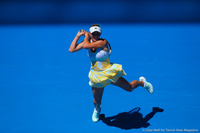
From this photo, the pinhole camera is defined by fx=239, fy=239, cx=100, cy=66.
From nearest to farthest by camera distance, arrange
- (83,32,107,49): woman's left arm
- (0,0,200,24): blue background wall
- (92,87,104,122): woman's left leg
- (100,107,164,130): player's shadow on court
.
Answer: (83,32,107,49): woman's left arm → (92,87,104,122): woman's left leg → (100,107,164,130): player's shadow on court → (0,0,200,24): blue background wall

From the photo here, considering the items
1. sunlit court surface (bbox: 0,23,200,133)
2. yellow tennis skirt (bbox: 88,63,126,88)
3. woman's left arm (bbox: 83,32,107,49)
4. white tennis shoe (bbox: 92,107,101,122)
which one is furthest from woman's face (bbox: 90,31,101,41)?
sunlit court surface (bbox: 0,23,200,133)

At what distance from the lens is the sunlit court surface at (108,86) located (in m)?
3.87

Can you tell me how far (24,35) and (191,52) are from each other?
4.48 meters

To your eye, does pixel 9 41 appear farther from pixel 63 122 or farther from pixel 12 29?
pixel 63 122

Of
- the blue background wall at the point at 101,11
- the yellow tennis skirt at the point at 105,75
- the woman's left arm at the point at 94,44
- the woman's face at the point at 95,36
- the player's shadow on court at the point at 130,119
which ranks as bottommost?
the player's shadow on court at the point at 130,119

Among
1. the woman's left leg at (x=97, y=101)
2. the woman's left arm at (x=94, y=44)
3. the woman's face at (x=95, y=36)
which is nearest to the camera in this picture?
the woman's left arm at (x=94, y=44)

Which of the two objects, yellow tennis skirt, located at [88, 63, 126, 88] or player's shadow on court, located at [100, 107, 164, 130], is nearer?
yellow tennis skirt, located at [88, 63, 126, 88]

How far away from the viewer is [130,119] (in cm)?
390

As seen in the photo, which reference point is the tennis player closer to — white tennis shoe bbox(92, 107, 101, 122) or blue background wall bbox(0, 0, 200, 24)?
white tennis shoe bbox(92, 107, 101, 122)

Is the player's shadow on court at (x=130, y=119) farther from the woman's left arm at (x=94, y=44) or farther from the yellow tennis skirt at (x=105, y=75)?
the woman's left arm at (x=94, y=44)

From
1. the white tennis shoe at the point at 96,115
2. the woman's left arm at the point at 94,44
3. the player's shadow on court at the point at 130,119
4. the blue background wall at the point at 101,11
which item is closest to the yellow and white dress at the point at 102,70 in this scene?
the woman's left arm at the point at 94,44

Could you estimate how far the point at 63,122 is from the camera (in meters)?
3.90

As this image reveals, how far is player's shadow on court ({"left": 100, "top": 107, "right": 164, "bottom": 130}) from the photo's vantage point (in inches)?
149

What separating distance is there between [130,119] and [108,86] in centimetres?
99
